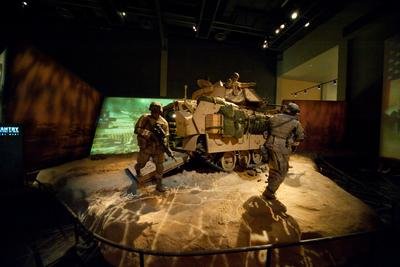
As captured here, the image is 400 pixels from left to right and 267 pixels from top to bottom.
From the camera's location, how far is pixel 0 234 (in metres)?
3.65

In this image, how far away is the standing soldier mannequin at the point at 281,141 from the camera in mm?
4785

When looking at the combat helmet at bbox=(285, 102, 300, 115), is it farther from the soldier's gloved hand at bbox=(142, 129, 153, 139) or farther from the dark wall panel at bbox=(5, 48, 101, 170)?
the dark wall panel at bbox=(5, 48, 101, 170)

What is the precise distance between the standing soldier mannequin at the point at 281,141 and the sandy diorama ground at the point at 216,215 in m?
0.56

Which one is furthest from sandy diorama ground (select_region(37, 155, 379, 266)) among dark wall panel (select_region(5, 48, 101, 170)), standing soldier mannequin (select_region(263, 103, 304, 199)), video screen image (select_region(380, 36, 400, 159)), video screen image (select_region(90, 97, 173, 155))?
video screen image (select_region(380, 36, 400, 159))

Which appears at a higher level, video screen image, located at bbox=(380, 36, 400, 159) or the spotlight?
the spotlight

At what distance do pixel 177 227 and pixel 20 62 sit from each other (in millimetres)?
5858

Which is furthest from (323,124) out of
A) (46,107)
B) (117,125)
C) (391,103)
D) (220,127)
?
(46,107)

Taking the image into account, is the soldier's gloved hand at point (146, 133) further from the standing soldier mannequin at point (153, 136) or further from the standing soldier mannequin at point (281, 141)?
the standing soldier mannequin at point (281, 141)

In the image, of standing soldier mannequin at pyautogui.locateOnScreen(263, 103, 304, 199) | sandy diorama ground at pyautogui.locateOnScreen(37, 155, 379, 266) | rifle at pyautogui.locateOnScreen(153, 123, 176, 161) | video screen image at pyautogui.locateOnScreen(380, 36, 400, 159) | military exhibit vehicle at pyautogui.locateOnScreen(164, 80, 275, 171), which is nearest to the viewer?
sandy diorama ground at pyautogui.locateOnScreen(37, 155, 379, 266)

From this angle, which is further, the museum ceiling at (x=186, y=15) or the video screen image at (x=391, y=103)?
the museum ceiling at (x=186, y=15)

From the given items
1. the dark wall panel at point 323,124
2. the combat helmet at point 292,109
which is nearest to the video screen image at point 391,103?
the dark wall panel at point 323,124

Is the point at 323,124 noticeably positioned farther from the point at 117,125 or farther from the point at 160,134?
the point at 117,125

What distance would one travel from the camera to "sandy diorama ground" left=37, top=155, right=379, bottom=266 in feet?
10.6

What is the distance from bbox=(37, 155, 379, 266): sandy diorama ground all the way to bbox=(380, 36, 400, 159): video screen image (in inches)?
140
